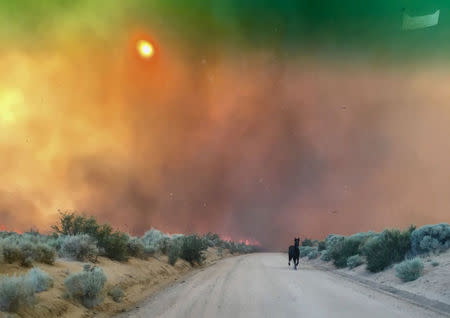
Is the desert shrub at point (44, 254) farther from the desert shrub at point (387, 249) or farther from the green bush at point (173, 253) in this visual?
the desert shrub at point (387, 249)

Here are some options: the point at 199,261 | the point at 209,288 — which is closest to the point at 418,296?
the point at 209,288

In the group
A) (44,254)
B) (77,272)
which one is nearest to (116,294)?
(77,272)

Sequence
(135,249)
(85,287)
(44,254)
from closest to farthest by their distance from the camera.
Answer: (85,287) → (44,254) → (135,249)

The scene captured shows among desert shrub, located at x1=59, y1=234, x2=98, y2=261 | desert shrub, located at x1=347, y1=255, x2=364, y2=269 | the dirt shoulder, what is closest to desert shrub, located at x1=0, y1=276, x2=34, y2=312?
desert shrub, located at x1=59, y1=234, x2=98, y2=261

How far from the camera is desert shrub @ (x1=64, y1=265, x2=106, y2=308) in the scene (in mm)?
12539

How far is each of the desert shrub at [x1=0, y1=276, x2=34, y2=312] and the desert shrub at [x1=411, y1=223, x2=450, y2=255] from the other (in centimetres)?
2439

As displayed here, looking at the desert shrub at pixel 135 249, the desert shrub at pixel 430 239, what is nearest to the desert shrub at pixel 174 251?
the desert shrub at pixel 135 249

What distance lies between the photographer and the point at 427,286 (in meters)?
17.8

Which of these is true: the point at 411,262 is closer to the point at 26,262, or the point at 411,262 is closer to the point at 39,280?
the point at 39,280

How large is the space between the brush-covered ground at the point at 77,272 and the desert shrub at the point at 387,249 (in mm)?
14339

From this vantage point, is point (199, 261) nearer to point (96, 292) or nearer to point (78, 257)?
point (78, 257)

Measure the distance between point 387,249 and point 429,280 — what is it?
332 inches

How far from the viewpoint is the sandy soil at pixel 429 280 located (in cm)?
1620

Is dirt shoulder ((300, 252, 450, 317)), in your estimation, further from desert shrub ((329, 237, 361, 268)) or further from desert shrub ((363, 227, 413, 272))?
desert shrub ((329, 237, 361, 268))
